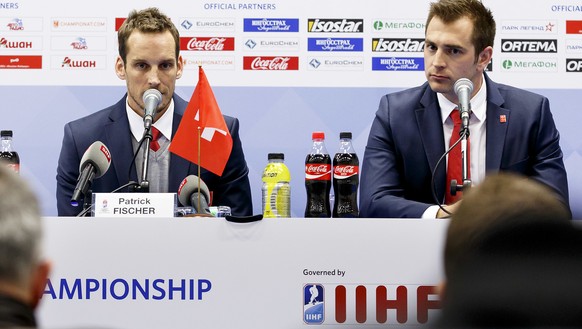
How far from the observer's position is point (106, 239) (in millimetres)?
2859

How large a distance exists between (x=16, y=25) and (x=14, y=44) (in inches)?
4.2

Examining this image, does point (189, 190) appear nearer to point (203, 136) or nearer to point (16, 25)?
point (203, 136)

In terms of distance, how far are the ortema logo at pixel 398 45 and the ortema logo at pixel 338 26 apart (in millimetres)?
120

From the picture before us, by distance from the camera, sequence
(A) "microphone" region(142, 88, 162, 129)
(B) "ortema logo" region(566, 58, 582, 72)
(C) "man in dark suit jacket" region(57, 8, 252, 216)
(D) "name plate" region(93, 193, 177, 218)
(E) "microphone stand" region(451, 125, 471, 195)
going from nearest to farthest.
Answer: (D) "name plate" region(93, 193, 177, 218)
(E) "microphone stand" region(451, 125, 471, 195)
(A) "microphone" region(142, 88, 162, 129)
(C) "man in dark suit jacket" region(57, 8, 252, 216)
(B) "ortema logo" region(566, 58, 582, 72)

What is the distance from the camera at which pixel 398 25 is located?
4996mm

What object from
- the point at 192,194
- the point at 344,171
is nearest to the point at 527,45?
the point at 344,171

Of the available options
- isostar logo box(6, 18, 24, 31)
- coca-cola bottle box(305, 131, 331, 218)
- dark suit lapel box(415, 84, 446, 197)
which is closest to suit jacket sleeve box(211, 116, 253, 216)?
coca-cola bottle box(305, 131, 331, 218)

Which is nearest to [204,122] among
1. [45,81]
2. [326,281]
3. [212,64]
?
[326,281]

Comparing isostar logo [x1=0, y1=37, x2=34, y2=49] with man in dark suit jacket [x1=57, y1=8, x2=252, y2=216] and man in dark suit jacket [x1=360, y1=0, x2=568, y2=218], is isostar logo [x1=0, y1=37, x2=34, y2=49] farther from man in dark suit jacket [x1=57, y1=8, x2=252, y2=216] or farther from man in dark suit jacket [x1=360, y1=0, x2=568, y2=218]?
man in dark suit jacket [x1=360, y1=0, x2=568, y2=218]

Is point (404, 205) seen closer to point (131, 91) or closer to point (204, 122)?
point (204, 122)

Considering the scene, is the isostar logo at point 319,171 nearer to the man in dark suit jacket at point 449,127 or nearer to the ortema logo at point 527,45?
the man in dark suit jacket at point 449,127

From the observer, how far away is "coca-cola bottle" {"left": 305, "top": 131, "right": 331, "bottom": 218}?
3508mm

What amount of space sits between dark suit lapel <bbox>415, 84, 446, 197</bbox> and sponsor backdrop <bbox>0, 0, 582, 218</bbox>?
114 cm

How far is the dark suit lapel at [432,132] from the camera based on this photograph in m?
3.65
